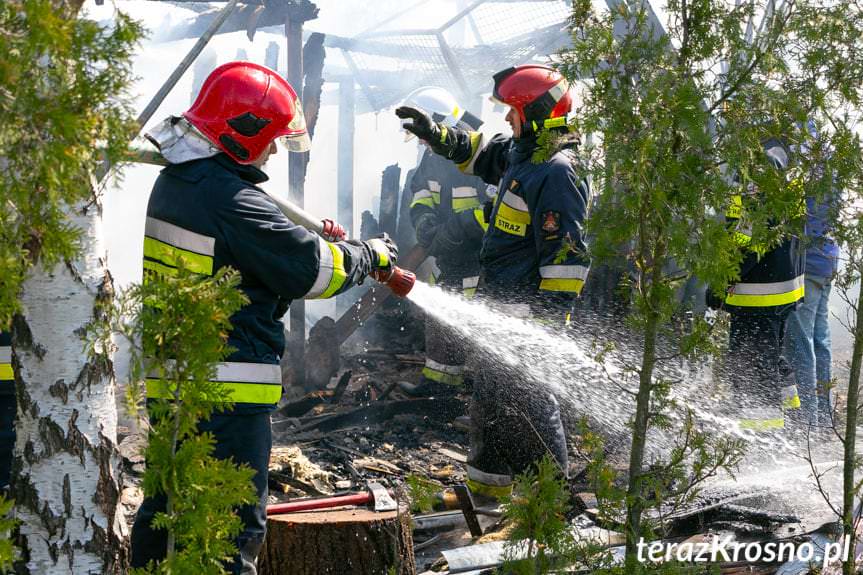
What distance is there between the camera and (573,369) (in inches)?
212

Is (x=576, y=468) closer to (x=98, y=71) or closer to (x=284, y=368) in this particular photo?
(x=284, y=368)

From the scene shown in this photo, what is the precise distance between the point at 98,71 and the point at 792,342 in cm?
503

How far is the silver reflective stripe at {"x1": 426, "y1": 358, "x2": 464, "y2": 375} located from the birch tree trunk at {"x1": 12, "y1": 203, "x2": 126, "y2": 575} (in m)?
4.37

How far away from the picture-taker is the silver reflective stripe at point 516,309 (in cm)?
509

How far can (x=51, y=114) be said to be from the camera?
1841mm

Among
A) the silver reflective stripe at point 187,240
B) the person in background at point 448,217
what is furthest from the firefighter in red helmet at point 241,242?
the person in background at point 448,217

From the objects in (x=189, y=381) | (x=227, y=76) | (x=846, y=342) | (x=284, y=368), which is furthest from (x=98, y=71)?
(x=846, y=342)

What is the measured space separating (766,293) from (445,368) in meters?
2.50

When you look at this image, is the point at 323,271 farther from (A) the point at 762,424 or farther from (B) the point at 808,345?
(B) the point at 808,345

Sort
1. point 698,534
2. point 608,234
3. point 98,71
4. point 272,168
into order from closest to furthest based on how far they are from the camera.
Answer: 1. point 98,71
2. point 608,234
3. point 698,534
4. point 272,168

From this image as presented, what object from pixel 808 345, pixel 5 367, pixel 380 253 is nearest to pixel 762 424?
pixel 808 345

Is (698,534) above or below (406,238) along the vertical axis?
below

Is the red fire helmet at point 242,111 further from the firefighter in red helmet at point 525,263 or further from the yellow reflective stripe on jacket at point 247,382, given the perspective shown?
the firefighter in red helmet at point 525,263

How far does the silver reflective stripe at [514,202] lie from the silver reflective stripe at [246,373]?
2258 mm
